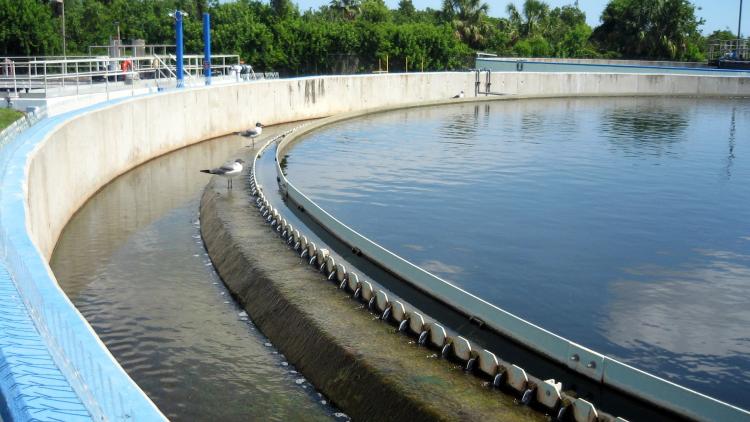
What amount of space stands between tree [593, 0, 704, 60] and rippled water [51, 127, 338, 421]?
7441 cm

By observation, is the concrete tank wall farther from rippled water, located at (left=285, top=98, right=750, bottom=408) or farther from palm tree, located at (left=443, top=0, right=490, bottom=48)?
palm tree, located at (left=443, top=0, right=490, bottom=48)

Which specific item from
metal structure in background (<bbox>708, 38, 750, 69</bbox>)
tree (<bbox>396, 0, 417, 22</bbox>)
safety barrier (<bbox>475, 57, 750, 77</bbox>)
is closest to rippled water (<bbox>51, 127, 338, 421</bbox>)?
safety barrier (<bbox>475, 57, 750, 77</bbox>)

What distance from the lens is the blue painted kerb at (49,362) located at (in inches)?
263

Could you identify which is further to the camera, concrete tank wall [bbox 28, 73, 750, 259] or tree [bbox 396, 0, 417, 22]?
tree [bbox 396, 0, 417, 22]

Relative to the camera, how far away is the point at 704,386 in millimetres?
12141

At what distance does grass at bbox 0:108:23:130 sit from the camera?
2357cm

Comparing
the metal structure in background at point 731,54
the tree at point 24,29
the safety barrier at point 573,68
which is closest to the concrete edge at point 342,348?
the tree at point 24,29

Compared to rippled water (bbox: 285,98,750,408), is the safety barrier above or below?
above

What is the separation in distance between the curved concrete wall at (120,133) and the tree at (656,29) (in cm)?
2512

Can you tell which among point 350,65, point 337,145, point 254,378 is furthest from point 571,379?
point 350,65

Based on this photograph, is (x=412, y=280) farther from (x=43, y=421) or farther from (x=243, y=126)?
(x=243, y=126)


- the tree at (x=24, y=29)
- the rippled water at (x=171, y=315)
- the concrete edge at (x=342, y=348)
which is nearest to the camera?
the concrete edge at (x=342, y=348)

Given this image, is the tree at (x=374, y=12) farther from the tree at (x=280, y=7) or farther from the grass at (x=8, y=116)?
the grass at (x=8, y=116)

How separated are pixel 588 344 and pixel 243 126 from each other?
2832 cm
